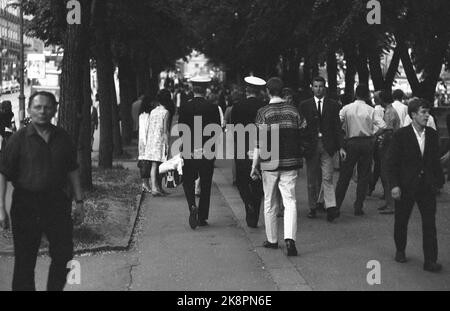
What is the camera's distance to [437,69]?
23125 millimetres

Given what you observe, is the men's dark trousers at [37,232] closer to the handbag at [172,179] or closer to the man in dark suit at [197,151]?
the man in dark suit at [197,151]

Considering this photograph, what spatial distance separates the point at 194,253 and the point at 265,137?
4.69 ft

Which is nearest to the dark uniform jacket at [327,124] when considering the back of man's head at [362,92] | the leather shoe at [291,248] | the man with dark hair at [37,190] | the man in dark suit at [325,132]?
the man in dark suit at [325,132]

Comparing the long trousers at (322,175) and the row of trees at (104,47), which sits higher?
the row of trees at (104,47)

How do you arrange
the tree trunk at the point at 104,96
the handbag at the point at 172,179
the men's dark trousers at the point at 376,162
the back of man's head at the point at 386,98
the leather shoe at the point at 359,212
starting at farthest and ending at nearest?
the tree trunk at the point at 104,96
the handbag at the point at 172,179
the men's dark trousers at the point at 376,162
the back of man's head at the point at 386,98
the leather shoe at the point at 359,212

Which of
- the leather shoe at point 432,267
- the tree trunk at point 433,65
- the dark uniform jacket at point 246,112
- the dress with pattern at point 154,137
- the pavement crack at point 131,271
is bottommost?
the pavement crack at point 131,271

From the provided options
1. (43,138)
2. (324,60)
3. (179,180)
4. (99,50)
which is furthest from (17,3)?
(43,138)

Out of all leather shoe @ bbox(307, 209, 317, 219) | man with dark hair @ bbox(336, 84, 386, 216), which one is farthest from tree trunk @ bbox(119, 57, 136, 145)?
leather shoe @ bbox(307, 209, 317, 219)

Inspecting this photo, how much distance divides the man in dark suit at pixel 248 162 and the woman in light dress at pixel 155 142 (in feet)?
11.9

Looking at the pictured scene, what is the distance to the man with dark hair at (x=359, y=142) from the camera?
480 inches

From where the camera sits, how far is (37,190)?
6.56m

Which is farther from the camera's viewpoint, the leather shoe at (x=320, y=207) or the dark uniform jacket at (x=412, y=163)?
the leather shoe at (x=320, y=207)

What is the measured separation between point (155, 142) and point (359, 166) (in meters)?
A: 3.85
